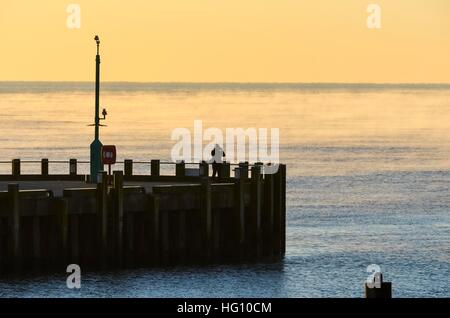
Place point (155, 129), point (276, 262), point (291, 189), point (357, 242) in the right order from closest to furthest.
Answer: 1. point (276, 262)
2. point (357, 242)
3. point (291, 189)
4. point (155, 129)

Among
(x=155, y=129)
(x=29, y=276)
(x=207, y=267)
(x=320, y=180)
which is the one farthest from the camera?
(x=155, y=129)

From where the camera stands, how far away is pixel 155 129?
169 m

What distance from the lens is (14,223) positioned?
46.8 m

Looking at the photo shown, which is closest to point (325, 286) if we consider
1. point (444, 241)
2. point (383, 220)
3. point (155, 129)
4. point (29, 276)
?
point (29, 276)

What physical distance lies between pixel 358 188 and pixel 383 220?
1854cm

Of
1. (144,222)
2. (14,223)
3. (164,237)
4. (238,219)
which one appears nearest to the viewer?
(14,223)

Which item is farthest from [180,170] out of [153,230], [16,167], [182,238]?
[153,230]

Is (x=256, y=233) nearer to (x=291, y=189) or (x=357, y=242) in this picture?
(x=357, y=242)

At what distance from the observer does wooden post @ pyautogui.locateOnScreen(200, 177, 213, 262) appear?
51.2 metres

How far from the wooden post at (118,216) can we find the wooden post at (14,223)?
3193 mm

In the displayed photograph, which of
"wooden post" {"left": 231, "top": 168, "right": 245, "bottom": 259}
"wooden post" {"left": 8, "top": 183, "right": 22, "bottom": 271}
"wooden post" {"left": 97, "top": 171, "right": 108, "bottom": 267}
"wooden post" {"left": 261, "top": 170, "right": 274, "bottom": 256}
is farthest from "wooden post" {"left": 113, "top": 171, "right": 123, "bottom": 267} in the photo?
"wooden post" {"left": 261, "top": 170, "right": 274, "bottom": 256}

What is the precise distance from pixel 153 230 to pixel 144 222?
1.26ft

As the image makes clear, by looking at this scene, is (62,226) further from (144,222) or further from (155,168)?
(155,168)
